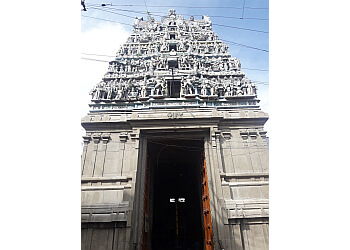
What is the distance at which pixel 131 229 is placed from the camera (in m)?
8.04

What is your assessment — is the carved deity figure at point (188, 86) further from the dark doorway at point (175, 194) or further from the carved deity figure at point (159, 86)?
the dark doorway at point (175, 194)

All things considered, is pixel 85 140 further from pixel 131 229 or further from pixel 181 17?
pixel 181 17

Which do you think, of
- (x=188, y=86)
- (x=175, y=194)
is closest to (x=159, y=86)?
(x=188, y=86)

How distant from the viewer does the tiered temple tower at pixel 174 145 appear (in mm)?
8195

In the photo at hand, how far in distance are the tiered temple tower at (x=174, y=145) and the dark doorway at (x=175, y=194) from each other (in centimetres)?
12

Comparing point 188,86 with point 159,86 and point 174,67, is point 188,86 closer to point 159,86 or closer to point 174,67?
point 159,86

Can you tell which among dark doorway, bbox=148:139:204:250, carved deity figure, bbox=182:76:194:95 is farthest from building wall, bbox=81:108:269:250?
carved deity figure, bbox=182:76:194:95

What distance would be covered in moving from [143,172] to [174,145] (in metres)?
2.55

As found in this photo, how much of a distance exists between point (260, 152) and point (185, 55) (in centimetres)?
810

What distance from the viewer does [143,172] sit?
943 cm

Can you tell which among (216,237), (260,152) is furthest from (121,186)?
(260,152)

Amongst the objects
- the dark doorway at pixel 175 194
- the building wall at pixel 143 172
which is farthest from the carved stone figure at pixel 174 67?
the dark doorway at pixel 175 194

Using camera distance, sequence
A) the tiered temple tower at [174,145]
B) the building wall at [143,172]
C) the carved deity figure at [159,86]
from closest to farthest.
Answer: the building wall at [143,172]
the tiered temple tower at [174,145]
the carved deity figure at [159,86]

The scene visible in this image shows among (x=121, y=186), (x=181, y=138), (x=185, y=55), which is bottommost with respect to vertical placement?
(x=121, y=186)
